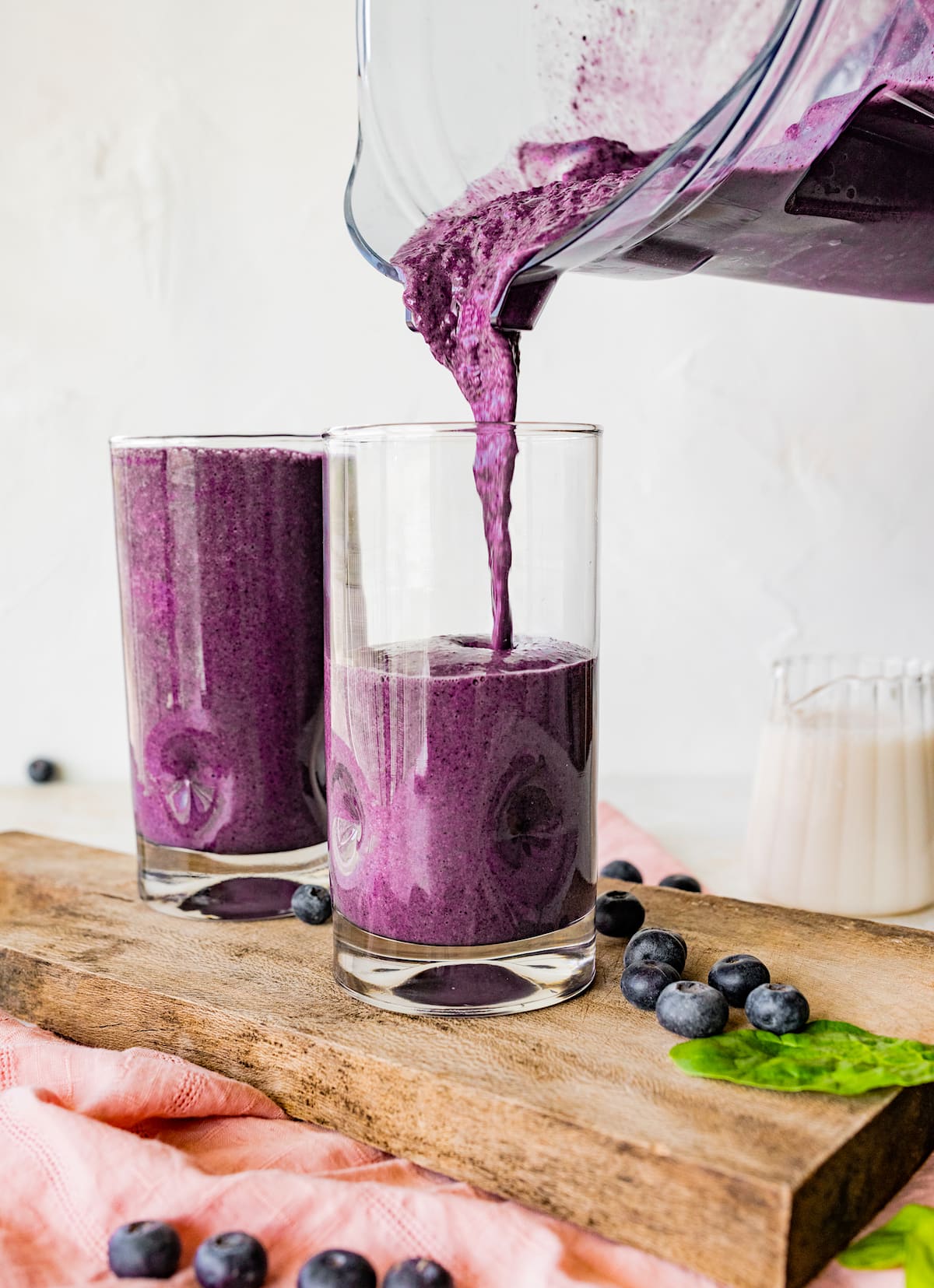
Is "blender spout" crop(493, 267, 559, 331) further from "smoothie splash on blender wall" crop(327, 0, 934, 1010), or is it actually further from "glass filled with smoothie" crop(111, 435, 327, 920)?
"glass filled with smoothie" crop(111, 435, 327, 920)

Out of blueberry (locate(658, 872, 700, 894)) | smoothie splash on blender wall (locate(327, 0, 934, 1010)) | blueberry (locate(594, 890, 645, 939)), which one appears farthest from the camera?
blueberry (locate(658, 872, 700, 894))

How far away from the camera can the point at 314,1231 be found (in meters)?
0.82

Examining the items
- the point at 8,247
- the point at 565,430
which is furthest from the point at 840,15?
the point at 8,247

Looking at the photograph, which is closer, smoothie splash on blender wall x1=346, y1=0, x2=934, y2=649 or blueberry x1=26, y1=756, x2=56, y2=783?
smoothie splash on blender wall x1=346, y1=0, x2=934, y2=649

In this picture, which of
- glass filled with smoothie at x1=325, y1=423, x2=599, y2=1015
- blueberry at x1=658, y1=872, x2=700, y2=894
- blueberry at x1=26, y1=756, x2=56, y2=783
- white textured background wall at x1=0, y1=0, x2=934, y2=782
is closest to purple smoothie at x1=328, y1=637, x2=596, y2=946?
glass filled with smoothie at x1=325, y1=423, x2=599, y2=1015

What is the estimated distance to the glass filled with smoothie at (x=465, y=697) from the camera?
3.15 feet

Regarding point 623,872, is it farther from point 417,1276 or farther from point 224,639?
point 417,1276

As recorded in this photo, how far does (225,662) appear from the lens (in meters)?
1.23

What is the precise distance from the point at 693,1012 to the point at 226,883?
1.68 feet

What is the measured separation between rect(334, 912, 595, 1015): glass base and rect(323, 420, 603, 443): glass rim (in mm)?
386

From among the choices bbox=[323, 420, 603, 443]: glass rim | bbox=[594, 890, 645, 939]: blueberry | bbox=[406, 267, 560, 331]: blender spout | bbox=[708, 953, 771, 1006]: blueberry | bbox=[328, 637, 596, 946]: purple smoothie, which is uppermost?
bbox=[406, 267, 560, 331]: blender spout

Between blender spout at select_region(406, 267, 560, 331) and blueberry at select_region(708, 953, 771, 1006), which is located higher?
blender spout at select_region(406, 267, 560, 331)

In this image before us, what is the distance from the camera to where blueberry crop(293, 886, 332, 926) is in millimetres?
1210

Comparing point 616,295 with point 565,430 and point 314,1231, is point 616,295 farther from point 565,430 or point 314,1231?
point 314,1231
